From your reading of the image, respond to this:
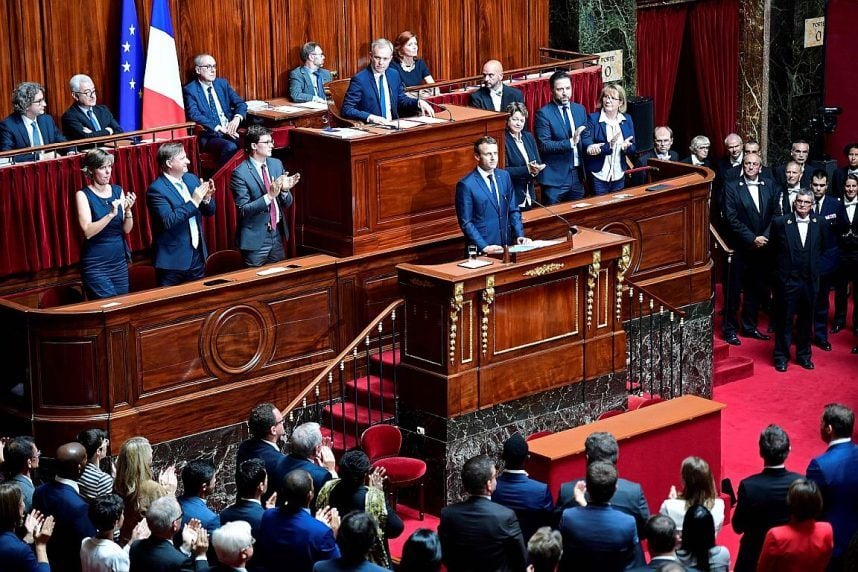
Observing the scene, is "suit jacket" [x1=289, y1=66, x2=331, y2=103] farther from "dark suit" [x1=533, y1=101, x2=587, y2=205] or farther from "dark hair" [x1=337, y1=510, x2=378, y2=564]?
"dark hair" [x1=337, y1=510, x2=378, y2=564]

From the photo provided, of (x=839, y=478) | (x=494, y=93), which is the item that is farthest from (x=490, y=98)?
(x=839, y=478)

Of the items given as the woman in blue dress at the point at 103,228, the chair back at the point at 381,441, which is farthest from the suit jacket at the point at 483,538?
the woman in blue dress at the point at 103,228

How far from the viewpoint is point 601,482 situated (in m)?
7.07

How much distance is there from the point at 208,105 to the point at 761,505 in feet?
19.9

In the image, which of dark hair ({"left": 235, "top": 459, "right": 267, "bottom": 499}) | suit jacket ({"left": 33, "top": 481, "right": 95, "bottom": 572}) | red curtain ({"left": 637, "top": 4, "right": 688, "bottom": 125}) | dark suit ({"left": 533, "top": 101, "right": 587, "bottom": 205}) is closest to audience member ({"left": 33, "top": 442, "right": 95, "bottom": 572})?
suit jacket ({"left": 33, "top": 481, "right": 95, "bottom": 572})

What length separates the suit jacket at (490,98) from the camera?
12531 millimetres

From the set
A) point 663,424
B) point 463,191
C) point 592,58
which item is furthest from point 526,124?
point 663,424

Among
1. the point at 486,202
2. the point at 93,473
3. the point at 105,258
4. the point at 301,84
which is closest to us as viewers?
the point at 93,473

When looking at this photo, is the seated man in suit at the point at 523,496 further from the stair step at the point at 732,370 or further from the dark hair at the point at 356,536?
the stair step at the point at 732,370

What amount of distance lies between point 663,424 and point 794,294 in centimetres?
366

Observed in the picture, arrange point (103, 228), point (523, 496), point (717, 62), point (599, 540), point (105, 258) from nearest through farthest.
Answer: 1. point (599, 540)
2. point (523, 496)
3. point (103, 228)
4. point (105, 258)
5. point (717, 62)

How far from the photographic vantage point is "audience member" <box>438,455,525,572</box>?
7.18 m

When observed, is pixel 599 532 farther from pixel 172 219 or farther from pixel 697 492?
pixel 172 219

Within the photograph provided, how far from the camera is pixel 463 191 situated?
10383mm
